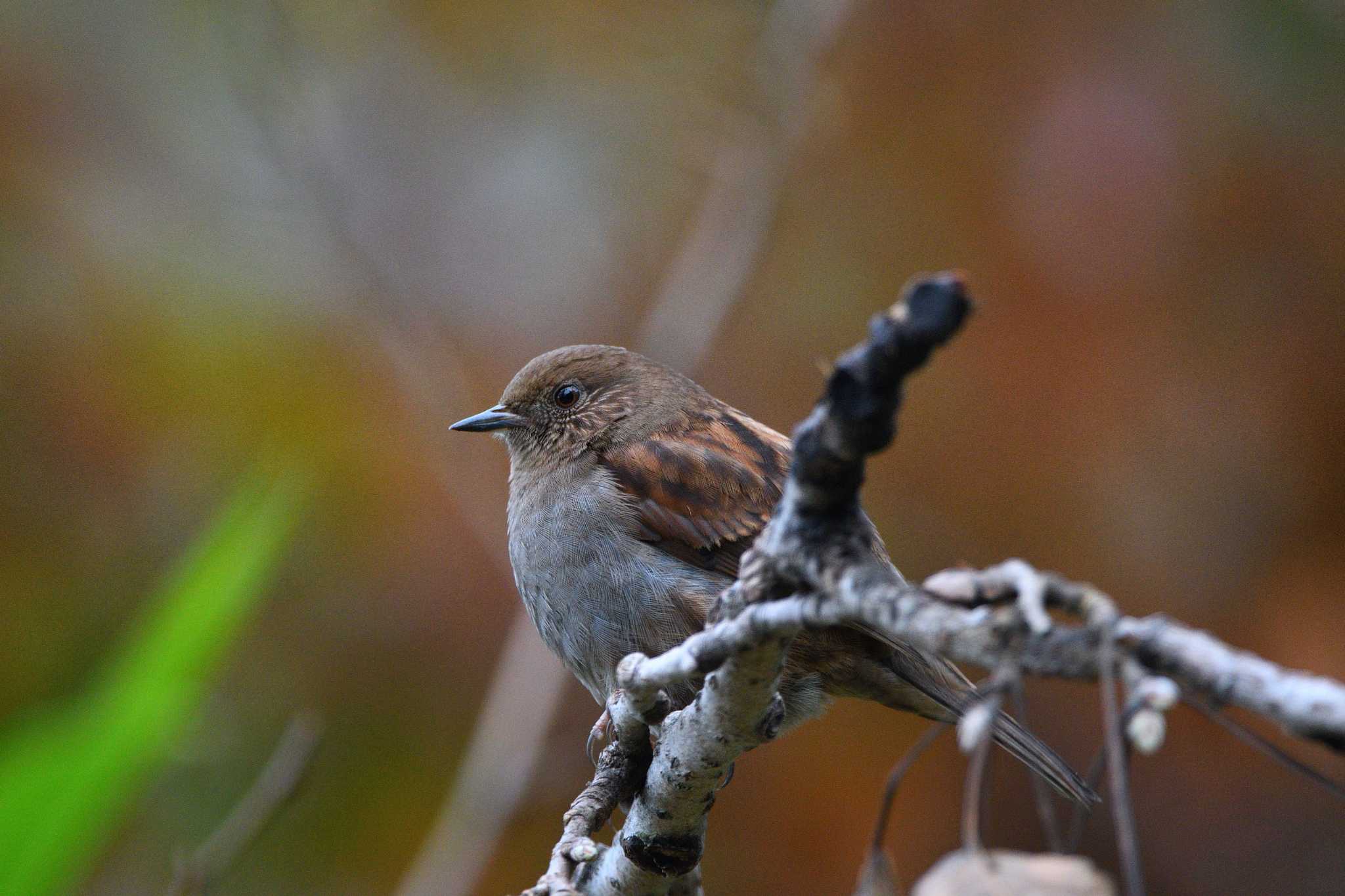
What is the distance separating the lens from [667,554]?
351 cm

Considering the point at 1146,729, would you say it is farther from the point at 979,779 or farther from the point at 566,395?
the point at 566,395

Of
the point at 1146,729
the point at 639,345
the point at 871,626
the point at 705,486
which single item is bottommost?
the point at 1146,729

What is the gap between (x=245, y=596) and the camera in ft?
10.2

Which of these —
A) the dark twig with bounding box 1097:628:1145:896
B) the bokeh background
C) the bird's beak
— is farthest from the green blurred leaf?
the dark twig with bounding box 1097:628:1145:896

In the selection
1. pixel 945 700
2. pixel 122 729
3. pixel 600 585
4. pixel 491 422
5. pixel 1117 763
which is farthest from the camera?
pixel 491 422

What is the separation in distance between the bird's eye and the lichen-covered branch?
195cm

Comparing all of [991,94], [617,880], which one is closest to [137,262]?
[991,94]

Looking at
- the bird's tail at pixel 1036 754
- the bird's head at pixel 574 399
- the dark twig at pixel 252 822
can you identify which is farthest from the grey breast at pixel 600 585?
the bird's tail at pixel 1036 754

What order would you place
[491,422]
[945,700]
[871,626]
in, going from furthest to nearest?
[491,422] < [945,700] < [871,626]

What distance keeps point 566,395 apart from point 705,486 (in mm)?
846

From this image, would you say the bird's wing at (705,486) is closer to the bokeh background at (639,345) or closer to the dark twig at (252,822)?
the dark twig at (252,822)

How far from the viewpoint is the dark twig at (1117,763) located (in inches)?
35.9

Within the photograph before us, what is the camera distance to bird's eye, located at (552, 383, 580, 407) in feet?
13.8

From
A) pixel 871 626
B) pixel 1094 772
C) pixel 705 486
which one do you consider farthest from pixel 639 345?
pixel 1094 772
